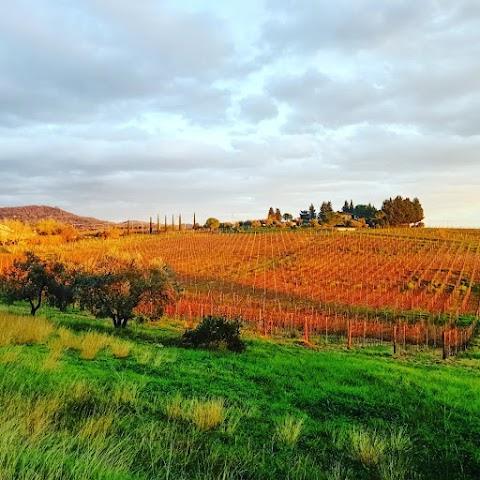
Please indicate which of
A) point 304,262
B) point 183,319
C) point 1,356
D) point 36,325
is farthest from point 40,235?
point 1,356

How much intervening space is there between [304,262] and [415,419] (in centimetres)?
4996

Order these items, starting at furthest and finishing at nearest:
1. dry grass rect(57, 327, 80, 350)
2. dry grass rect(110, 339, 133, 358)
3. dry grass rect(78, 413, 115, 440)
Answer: dry grass rect(110, 339, 133, 358) < dry grass rect(57, 327, 80, 350) < dry grass rect(78, 413, 115, 440)

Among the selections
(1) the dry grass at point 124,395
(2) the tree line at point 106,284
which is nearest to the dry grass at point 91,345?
(1) the dry grass at point 124,395

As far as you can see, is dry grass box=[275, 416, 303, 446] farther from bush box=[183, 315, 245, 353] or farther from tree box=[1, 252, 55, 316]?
tree box=[1, 252, 55, 316]

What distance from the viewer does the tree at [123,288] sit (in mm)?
22875

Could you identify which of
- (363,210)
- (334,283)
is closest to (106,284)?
(334,283)

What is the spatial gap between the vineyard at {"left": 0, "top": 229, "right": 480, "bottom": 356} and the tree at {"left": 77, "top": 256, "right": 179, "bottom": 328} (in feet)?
16.3

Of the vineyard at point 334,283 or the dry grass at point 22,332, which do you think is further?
the vineyard at point 334,283

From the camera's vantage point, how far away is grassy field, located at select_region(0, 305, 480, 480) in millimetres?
5574

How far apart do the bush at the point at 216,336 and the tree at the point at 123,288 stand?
4.93 meters

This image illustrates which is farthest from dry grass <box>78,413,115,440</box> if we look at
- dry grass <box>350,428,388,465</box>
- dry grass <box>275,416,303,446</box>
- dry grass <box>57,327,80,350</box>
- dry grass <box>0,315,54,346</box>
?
dry grass <box>0,315,54,346</box>

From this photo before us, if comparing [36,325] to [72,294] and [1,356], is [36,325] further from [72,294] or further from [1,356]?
[72,294]

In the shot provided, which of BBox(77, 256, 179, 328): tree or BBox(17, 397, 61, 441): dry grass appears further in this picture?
BBox(77, 256, 179, 328): tree

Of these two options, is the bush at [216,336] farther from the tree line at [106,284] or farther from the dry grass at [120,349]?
the tree line at [106,284]
